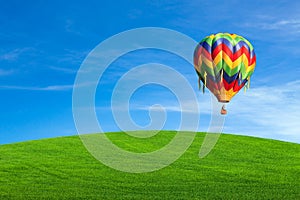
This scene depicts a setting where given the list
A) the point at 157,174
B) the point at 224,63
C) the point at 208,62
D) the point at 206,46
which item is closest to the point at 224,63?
the point at 224,63

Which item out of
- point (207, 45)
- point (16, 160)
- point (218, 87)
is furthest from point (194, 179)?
point (16, 160)

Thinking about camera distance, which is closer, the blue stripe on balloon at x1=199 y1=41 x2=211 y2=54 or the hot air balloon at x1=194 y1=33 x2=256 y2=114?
the hot air balloon at x1=194 y1=33 x2=256 y2=114

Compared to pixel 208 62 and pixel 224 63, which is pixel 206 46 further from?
pixel 224 63

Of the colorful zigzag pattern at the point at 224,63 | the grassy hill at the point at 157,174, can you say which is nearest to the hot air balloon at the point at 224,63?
the colorful zigzag pattern at the point at 224,63

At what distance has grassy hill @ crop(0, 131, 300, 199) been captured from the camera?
79.8 ft

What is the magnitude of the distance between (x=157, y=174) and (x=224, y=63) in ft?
28.6

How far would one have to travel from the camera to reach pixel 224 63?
79.1 feet

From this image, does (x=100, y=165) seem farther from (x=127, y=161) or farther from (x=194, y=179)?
(x=194, y=179)

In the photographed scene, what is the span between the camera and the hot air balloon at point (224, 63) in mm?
24156

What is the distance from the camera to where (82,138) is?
1822 inches

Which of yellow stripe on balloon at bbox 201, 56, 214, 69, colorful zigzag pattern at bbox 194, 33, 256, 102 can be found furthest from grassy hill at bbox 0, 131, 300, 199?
yellow stripe on balloon at bbox 201, 56, 214, 69

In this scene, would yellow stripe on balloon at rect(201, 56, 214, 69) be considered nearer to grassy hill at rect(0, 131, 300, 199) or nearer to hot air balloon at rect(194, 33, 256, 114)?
hot air balloon at rect(194, 33, 256, 114)

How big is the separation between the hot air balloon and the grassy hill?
4932 mm

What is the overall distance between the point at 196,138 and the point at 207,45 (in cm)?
2029
